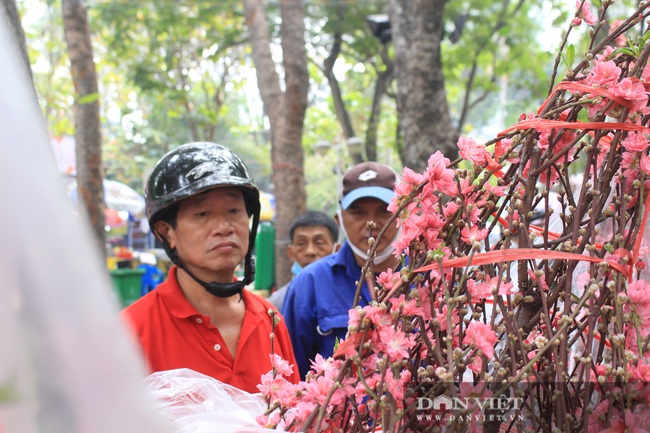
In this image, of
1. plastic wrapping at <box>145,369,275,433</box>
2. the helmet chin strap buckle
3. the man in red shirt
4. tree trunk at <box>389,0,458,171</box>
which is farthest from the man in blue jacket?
tree trunk at <box>389,0,458,171</box>

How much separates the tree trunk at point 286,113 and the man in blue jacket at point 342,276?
3582mm

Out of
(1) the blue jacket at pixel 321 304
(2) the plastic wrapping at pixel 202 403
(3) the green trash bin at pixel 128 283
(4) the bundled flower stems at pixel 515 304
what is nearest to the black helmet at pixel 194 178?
(1) the blue jacket at pixel 321 304

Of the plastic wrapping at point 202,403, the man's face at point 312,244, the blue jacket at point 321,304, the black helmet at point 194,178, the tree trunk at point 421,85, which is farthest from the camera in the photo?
the tree trunk at point 421,85

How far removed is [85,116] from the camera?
5.73m

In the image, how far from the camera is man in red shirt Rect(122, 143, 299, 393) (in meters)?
2.31

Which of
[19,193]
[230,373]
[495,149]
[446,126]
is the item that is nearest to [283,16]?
[446,126]

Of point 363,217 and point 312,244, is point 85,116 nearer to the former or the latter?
point 312,244

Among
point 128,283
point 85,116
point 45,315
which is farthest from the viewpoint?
point 128,283

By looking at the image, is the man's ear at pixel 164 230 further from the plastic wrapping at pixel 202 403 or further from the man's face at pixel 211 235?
the plastic wrapping at pixel 202 403

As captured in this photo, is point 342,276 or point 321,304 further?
point 342,276

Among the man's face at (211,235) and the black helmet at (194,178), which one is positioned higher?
the black helmet at (194,178)

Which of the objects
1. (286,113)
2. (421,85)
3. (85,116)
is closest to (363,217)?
(421,85)

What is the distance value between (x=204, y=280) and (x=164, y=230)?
27cm

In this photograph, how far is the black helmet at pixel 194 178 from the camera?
A: 240 cm
